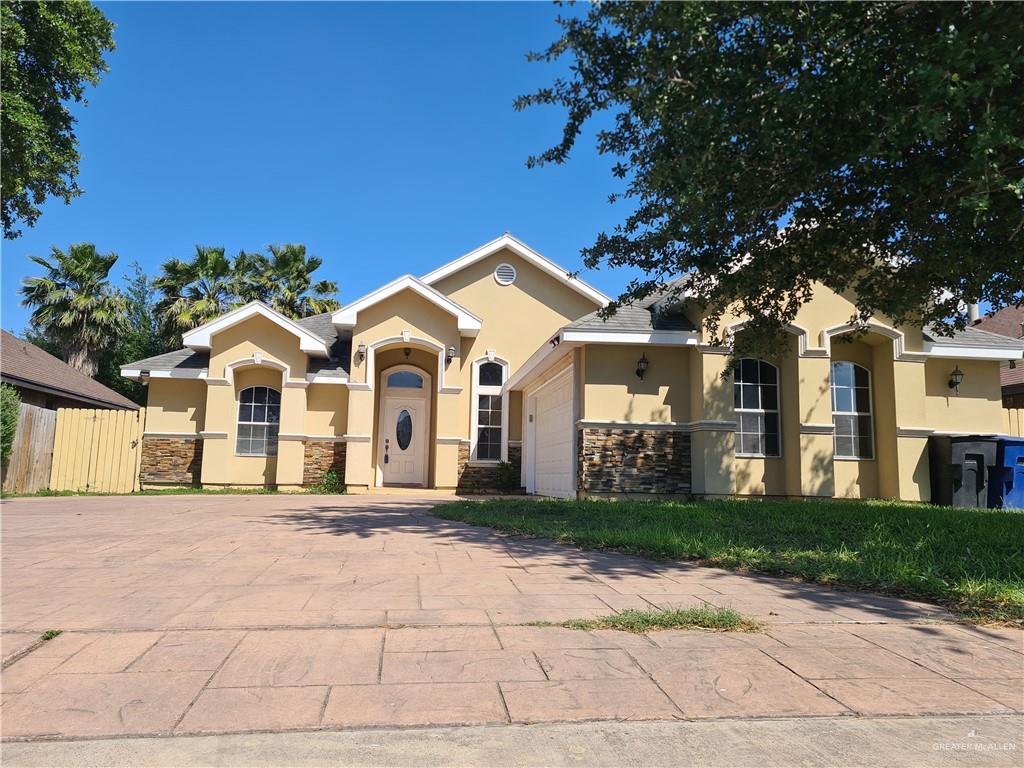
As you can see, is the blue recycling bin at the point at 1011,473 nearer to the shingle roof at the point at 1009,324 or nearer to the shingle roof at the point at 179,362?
the shingle roof at the point at 1009,324

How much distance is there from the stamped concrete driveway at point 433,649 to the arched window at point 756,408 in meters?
7.29

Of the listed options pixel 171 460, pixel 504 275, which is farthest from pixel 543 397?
pixel 171 460

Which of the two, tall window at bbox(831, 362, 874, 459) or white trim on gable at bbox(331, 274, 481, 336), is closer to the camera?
tall window at bbox(831, 362, 874, 459)

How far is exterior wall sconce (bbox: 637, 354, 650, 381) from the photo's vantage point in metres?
12.5

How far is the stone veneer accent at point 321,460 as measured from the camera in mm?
16109

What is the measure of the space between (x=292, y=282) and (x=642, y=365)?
18.0m

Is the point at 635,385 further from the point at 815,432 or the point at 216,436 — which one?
the point at 216,436

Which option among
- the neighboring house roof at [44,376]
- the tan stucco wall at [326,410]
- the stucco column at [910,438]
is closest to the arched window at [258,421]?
the tan stucco wall at [326,410]

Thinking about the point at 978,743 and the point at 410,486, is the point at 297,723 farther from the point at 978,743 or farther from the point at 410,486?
the point at 410,486

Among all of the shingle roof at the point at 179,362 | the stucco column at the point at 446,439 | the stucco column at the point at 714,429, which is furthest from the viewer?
the shingle roof at the point at 179,362

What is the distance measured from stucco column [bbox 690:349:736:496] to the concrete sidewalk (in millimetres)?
9588

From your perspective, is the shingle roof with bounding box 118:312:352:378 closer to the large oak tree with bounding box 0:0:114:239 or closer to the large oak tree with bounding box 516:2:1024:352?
the large oak tree with bounding box 0:0:114:239

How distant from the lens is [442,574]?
217 inches

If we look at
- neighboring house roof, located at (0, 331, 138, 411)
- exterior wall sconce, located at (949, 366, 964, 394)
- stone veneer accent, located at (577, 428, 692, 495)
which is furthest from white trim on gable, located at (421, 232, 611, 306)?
neighboring house roof, located at (0, 331, 138, 411)
